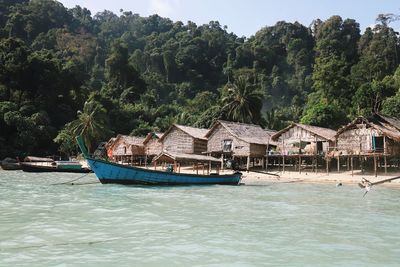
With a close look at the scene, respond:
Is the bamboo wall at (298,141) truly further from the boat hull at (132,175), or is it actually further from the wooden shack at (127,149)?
the wooden shack at (127,149)

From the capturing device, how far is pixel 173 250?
9242mm

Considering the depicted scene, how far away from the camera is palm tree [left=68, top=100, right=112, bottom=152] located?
47.2m

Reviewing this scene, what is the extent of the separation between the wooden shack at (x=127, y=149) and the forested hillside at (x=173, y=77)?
2.60 meters

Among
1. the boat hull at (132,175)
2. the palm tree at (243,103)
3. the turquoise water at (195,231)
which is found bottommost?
the turquoise water at (195,231)

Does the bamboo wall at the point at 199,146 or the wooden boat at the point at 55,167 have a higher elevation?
the bamboo wall at the point at 199,146

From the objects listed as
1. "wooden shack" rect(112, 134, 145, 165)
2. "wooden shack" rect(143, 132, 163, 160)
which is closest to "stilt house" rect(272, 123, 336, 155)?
"wooden shack" rect(143, 132, 163, 160)

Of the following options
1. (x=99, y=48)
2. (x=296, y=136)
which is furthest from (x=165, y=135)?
(x=99, y=48)

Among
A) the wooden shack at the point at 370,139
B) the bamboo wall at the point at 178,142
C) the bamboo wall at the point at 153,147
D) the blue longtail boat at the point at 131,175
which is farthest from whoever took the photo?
the bamboo wall at the point at 153,147

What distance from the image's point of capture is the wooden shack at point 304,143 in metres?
33.9

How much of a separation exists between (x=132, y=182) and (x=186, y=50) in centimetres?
6354

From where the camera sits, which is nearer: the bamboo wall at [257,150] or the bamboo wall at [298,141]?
the bamboo wall at [298,141]

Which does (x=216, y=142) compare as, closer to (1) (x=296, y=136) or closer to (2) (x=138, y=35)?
(1) (x=296, y=136)

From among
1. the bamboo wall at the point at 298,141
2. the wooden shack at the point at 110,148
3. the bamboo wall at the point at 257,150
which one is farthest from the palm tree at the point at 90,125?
the bamboo wall at the point at 298,141

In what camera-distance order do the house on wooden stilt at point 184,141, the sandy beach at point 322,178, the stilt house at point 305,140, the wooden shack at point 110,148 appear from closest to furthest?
the sandy beach at point 322,178 < the stilt house at point 305,140 < the house on wooden stilt at point 184,141 < the wooden shack at point 110,148
